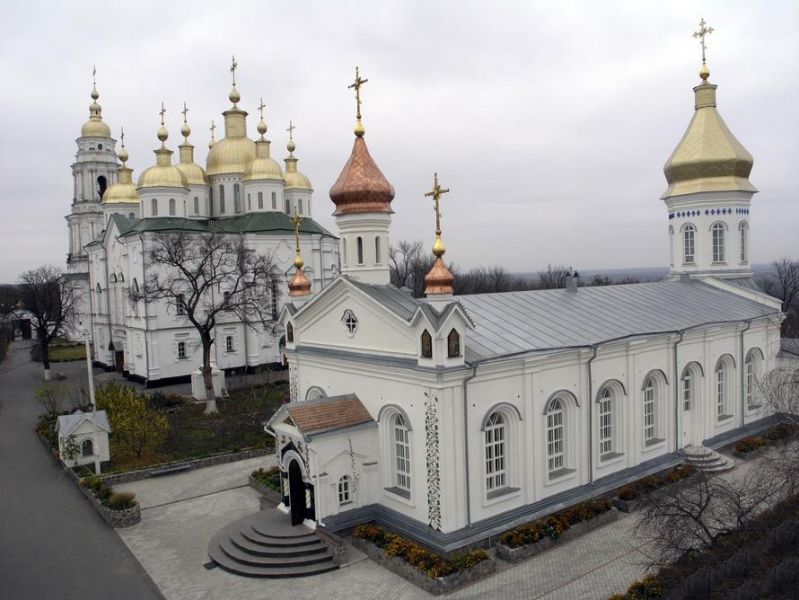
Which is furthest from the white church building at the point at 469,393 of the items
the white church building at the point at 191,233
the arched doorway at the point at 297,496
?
the white church building at the point at 191,233

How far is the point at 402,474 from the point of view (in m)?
14.4

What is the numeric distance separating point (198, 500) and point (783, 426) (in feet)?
60.3

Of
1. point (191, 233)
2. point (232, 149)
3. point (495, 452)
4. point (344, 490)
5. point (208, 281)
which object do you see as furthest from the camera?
point (232, 149)

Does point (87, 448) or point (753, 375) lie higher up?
point (753, 375)

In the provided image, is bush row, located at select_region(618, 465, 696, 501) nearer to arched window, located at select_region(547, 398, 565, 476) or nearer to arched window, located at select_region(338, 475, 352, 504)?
arched window, located at select_region(547, 398, 565, 476)

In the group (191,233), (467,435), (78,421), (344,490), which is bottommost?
(344,490)

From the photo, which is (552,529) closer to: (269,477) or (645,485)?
(645,485)

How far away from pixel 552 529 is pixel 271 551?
19.6ft

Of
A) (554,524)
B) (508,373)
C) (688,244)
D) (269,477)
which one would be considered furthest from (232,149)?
(554,524)

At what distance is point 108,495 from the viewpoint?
55.7 feet

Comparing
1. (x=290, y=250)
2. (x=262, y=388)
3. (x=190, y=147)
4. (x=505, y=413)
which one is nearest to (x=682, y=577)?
(x=505, y=413)

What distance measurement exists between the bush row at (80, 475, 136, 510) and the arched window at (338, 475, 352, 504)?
230 inches

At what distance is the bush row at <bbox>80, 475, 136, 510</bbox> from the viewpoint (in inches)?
641

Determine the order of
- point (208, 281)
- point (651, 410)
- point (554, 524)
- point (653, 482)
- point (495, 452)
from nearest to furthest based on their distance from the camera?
point (554, 524)
point (495, 452)
point (653, 482)
point (651, 410)
point (208, 281)
